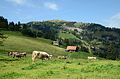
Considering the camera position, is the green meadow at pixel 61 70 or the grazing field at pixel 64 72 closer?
the grazing field at pixel 64 72

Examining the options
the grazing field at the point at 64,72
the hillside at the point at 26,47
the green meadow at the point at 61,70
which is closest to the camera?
the grazing field at the point at 64,72

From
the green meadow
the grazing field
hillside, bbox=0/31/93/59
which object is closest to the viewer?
the grazing field

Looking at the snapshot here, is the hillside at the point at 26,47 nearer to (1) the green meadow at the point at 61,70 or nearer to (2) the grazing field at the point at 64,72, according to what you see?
(1) the green meadow at the point at 61,70

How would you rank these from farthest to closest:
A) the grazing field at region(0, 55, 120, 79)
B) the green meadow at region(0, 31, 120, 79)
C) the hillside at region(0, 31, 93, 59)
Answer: the hillside at region(0, 31, 93, 59) < the green meadow at region(0, 31, 120, 79) < the grazing field at region(0, 55, 120, 79)

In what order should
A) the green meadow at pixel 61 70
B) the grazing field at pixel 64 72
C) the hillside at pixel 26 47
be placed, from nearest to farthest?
the grazing field at pixel 64 72, the green meadow at pixel 61 70, the hillside at pixel 26 47

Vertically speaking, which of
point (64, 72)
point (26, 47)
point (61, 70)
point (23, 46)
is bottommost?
point (26, 47)

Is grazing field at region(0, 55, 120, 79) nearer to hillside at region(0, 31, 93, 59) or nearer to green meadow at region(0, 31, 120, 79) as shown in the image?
green meadow at region(0, 31, 120, 79)

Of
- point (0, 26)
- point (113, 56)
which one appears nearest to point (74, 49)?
point (113, 56)

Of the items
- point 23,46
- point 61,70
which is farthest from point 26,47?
point 61,70

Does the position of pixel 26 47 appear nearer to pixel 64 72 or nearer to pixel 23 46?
pixel 23 46

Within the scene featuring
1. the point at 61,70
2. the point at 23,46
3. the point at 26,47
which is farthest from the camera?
the point at 23,46

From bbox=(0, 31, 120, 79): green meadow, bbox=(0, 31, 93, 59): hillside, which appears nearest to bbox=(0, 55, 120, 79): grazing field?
bbox=(0, 31, 120, 79): green meadow

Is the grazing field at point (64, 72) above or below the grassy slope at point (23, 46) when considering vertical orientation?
above

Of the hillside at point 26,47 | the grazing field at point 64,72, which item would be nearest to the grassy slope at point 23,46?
the hillside at point 26,47
